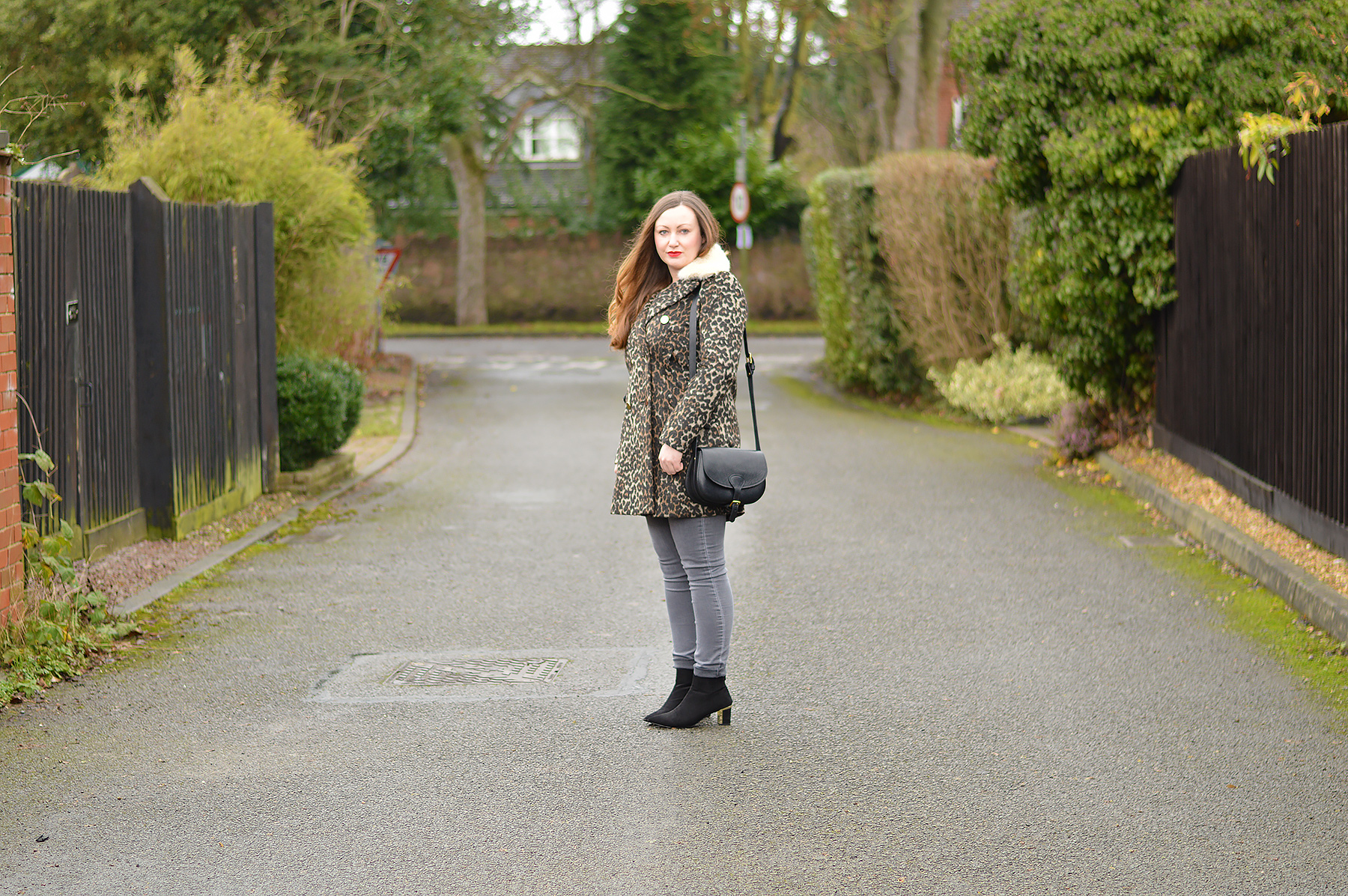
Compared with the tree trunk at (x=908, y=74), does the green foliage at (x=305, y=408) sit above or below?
below

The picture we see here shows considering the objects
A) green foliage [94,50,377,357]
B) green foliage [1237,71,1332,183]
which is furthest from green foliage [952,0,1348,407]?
green foliage [94,50,377,357]

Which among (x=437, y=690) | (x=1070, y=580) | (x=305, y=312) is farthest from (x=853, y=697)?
(x=305, y=312)

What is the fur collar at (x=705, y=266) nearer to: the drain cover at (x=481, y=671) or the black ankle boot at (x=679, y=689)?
the black ankle boot at (x=679, y=689)

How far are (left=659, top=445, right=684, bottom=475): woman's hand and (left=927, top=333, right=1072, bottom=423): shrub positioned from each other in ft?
34.2

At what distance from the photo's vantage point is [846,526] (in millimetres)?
9406

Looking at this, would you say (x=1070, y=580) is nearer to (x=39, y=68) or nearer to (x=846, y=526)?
(x=846, y=526)

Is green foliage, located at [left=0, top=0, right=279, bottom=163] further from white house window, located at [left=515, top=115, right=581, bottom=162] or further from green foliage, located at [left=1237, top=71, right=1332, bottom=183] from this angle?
white house window, located at [left=515, top=115, right=581, bottom=162]

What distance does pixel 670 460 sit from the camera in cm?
491

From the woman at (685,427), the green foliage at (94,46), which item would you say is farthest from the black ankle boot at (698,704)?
the green foliage at (94,46)

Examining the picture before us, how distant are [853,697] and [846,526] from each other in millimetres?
3944

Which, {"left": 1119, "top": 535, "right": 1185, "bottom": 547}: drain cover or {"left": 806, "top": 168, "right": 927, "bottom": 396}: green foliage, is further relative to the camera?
{"left": 806, "top": 168, "right": 927, "bottom": 396}: green foliage

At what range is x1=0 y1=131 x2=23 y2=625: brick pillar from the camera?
5.92 m

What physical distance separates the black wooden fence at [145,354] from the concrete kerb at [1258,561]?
590cm

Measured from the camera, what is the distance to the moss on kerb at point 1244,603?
573cm
